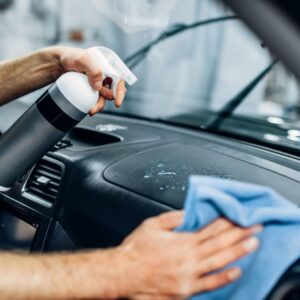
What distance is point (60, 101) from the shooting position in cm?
110

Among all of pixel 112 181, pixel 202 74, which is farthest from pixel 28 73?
pixel 202 74

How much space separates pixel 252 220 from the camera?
2.28ft

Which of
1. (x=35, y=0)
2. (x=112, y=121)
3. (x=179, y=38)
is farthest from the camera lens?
(x=35, y=0)

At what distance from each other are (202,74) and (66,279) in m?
2.18

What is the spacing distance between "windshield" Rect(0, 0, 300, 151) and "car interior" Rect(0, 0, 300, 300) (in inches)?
0.4

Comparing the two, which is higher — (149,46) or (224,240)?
(149,46)

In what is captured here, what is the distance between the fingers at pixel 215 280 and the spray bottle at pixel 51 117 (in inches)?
22.2

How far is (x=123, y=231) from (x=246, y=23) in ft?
2.25

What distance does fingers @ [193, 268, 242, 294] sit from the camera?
0.69 m

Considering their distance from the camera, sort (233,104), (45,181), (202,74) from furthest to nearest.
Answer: (202,74) → (233,104) → (45,181)

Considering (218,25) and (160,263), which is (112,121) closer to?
(218,25)

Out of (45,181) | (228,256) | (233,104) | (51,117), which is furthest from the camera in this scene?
(233,104)

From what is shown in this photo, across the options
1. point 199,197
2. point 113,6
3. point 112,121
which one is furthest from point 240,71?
point 199,197

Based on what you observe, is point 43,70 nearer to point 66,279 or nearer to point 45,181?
point 45,181
